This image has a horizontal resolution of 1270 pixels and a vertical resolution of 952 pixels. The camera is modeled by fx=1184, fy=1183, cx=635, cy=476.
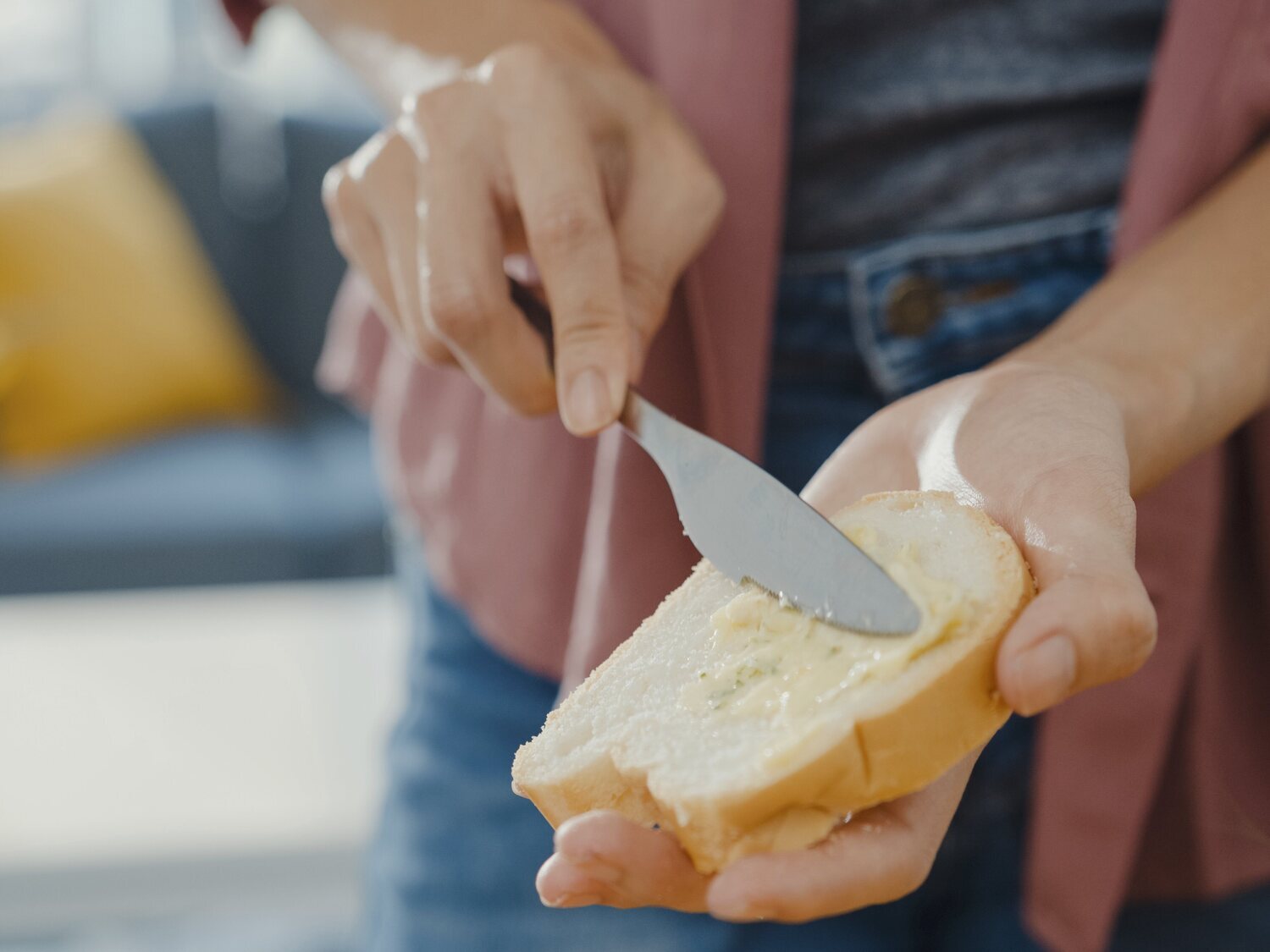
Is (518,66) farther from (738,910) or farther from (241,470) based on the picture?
(241,470)

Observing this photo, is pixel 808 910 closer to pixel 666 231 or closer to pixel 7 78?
pixel 666 231

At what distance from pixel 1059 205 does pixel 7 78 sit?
4.08 metres

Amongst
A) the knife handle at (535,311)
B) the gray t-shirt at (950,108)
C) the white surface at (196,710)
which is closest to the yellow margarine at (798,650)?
the knife handle at (535,311)

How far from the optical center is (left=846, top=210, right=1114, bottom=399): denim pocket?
0.88 meters

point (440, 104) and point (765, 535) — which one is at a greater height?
point (440, 104)

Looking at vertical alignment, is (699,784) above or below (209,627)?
above

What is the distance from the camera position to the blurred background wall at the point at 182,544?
224cm

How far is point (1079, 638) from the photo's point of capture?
51 centimetres

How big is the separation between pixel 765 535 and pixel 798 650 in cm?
7

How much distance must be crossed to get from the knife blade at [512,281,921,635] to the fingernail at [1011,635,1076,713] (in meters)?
0.11

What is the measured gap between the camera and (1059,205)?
914mm

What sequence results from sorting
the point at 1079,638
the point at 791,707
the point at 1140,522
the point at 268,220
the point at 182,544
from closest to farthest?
the point at 1079,638 → the point at 791,707 → the point at 1140,522 → the point at 182,544 → the point at 268,220

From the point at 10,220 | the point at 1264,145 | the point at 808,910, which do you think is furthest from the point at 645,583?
the point at 10,220

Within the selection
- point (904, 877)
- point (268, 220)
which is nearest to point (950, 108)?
point (904, 877)
